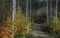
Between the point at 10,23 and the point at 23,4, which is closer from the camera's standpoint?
the point at 10,23

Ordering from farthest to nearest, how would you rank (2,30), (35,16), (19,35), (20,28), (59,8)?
(35,16) → (59,8) → (20,28) → (19,35) → (2,30)

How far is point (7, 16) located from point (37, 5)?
26824 millimetres

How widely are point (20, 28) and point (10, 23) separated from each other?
3.22 m

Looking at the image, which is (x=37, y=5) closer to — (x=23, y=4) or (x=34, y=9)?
(x=34, y=9)

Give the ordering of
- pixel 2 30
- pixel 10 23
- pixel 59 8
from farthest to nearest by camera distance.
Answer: pixel 59 8, pixel 10 23, pixel 2 30

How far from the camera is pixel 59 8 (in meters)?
30.0

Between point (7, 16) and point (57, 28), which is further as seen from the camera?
point (57, 28)

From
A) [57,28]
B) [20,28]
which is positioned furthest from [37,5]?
[20,28]

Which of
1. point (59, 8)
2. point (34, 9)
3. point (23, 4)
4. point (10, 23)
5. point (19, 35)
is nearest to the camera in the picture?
point (10, 23)

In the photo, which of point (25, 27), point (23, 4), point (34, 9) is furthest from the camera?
point (34, 9)

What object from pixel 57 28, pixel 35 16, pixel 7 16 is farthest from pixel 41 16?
pixel 7 16

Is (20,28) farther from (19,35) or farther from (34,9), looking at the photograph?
(34,9)

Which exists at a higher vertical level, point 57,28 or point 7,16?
point 7,16

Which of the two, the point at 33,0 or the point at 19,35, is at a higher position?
the point at 33,0
